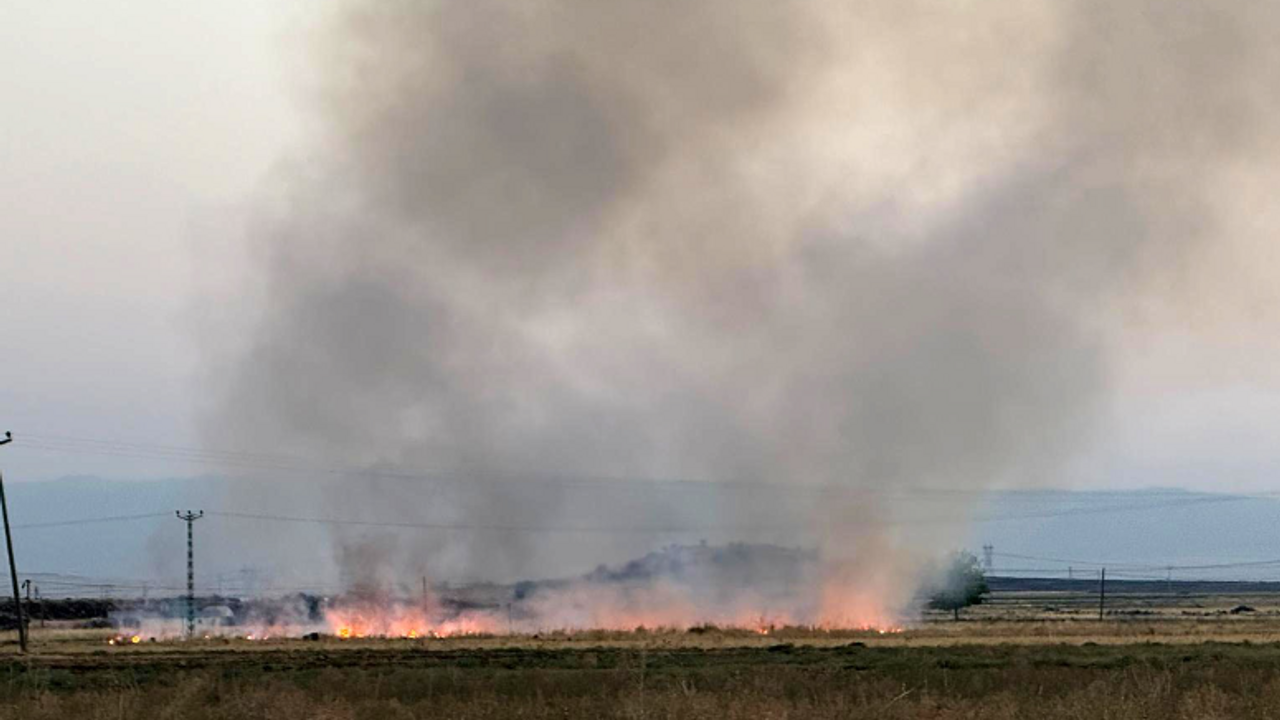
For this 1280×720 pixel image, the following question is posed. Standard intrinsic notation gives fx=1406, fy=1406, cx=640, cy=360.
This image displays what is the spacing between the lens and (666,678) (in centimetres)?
2900

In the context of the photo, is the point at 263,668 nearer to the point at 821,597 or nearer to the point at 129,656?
the point at 129,656

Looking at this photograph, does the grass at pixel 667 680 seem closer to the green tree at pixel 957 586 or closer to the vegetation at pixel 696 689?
the vegetation at pixel 696 689

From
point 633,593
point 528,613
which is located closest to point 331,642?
point 528,613

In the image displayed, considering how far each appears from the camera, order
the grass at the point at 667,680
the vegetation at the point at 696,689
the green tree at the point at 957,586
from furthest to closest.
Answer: the green tree at the point at 957,586 → the grass at the point at 667,680 → the vegetation at the point at 696,689

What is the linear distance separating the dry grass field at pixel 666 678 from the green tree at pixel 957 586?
41.9 meters

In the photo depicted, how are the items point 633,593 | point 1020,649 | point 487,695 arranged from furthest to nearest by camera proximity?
point 633,593 < point 1020,649 < point 487,695

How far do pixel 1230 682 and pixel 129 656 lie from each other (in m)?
45.1

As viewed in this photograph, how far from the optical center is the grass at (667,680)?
19.8 m

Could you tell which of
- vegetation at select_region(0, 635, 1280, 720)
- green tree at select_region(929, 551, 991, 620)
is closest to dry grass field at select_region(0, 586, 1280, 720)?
vegetation at select_region(0, 635, 1280, 720)

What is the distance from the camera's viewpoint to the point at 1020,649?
173 ft

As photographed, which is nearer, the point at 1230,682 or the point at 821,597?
the point at 1230,682

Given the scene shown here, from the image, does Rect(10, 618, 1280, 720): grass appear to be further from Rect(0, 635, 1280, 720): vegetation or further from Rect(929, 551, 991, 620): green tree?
Rect(929, 551, 991, 620): green tree

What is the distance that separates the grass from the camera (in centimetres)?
1975

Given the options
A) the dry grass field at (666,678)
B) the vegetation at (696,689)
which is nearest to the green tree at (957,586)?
the dry grass field at (666,678)
